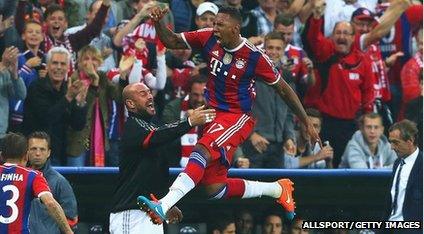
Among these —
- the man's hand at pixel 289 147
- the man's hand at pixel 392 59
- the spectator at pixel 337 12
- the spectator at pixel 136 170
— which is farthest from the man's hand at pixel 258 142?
the spectator at pixel 136 170

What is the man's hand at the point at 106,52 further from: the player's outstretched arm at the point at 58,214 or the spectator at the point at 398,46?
the player's outstretched arm at the point at 58,214

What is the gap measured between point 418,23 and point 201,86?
4.00 m

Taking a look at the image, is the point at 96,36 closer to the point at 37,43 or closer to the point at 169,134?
the point at 37,43

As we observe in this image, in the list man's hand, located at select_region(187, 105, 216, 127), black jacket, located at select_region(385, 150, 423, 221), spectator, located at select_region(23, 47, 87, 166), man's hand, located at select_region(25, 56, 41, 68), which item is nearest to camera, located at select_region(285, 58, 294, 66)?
spectator, located at select_region(23, 47, 87, 166)

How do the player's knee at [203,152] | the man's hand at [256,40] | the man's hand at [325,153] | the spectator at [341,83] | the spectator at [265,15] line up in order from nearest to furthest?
the player's knee at [203,152]
the man's hand at [325,153]
the man's hand at [256,40]
the spectator at [341,83]
the spectator at [265,15]

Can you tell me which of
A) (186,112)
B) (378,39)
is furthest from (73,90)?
(378,39)

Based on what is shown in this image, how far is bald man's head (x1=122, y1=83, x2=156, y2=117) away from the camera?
575 inches

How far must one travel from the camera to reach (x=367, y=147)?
735 inches

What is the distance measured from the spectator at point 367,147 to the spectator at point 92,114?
2.99m

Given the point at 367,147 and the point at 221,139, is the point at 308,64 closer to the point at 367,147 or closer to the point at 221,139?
the point at 367,147

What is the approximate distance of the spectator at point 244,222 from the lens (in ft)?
58.5

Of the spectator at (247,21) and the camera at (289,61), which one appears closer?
the camera at (289,61)

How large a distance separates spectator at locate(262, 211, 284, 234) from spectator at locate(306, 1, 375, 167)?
1.37 m

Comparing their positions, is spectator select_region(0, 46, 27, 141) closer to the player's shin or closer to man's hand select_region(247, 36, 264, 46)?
man's hand select_region(247, 36, 264, 46)
